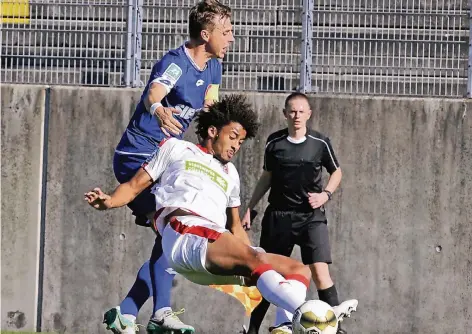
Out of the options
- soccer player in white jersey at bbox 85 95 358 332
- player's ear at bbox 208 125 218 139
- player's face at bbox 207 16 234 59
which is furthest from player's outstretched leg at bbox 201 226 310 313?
player's face at bbox 207 16 234 59

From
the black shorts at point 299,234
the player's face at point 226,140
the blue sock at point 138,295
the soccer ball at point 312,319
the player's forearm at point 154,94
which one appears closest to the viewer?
the soccer ball at point 312,319

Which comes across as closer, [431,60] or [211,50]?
[211,50]

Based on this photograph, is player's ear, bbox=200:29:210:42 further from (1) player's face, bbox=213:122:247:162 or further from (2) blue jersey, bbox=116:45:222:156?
(1) player's face, bbox=213:122:247:162

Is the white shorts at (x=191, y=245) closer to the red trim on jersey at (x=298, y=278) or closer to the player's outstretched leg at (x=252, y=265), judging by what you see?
the player's outstretched leg at (x=252, y=265)

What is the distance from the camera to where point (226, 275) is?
25.7 feet

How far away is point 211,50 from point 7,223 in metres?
3.42

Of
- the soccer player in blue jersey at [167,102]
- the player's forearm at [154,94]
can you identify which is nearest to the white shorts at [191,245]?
the soccer player in blue jersey at [167,102]

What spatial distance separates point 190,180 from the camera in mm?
8297

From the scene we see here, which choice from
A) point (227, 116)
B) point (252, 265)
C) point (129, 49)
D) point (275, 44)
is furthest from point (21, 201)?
point (252, 265)

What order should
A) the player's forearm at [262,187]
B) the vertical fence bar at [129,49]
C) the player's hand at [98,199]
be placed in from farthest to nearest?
the vertical fence bar at [129,49] < the player's forearm at [262,187] < the player's hand at [98,199]

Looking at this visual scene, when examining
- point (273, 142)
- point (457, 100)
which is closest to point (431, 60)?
point (457, 100)

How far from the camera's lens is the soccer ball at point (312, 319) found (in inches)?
290

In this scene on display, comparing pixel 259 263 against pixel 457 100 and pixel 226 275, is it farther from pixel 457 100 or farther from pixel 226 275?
pixel 457 100

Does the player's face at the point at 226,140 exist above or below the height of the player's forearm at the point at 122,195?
above
